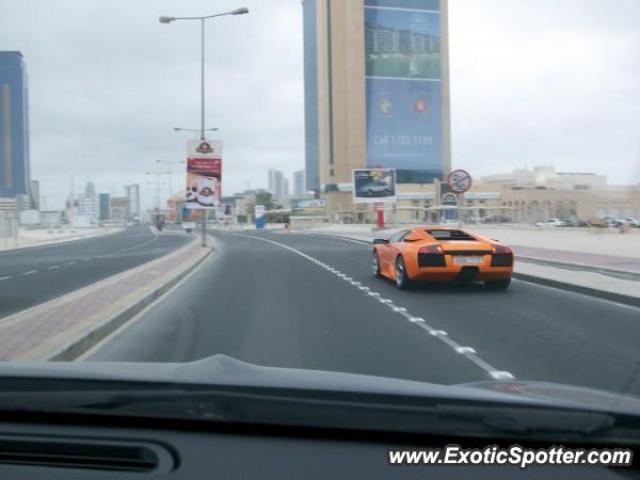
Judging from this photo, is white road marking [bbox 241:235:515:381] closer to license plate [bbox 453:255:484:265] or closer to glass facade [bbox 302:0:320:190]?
license plate [bbox 453:255:484:265]

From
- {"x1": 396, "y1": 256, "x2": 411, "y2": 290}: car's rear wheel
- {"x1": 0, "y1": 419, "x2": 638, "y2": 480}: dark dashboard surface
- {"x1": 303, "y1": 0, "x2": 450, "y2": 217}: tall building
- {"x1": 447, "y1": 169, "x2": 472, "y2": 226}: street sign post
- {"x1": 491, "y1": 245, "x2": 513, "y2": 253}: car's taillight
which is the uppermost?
{"x1": 303, "y1": 0, "x2": 450, "y2": 217}: tall building

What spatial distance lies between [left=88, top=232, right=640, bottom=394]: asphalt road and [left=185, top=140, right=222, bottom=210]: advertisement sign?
1645cm

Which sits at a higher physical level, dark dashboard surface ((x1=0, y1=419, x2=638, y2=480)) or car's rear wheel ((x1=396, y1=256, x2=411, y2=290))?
dark dashboard surface ((x1=0, y1=419, x2=638, y2=480))

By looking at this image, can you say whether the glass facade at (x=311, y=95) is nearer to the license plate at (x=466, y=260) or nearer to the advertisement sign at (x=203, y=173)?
the advertisement sign at (x=203, y=173)

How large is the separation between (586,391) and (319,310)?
8003mm

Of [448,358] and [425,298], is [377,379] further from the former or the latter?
[425,298]

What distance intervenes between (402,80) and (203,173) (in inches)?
3571

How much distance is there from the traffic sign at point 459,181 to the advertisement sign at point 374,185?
45321 mm

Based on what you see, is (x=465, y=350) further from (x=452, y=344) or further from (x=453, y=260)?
(x=453, y=260)

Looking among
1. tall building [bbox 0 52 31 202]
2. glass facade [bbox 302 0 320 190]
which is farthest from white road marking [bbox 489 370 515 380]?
glass facade [bbox 302 0 320 190]

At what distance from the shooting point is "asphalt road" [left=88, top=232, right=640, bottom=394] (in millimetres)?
7000

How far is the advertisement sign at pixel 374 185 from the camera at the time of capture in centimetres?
6594

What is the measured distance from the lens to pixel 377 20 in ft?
381

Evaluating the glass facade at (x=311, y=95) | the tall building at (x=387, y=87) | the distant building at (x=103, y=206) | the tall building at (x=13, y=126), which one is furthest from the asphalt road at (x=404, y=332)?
the distant building at (x=103, y=206)
